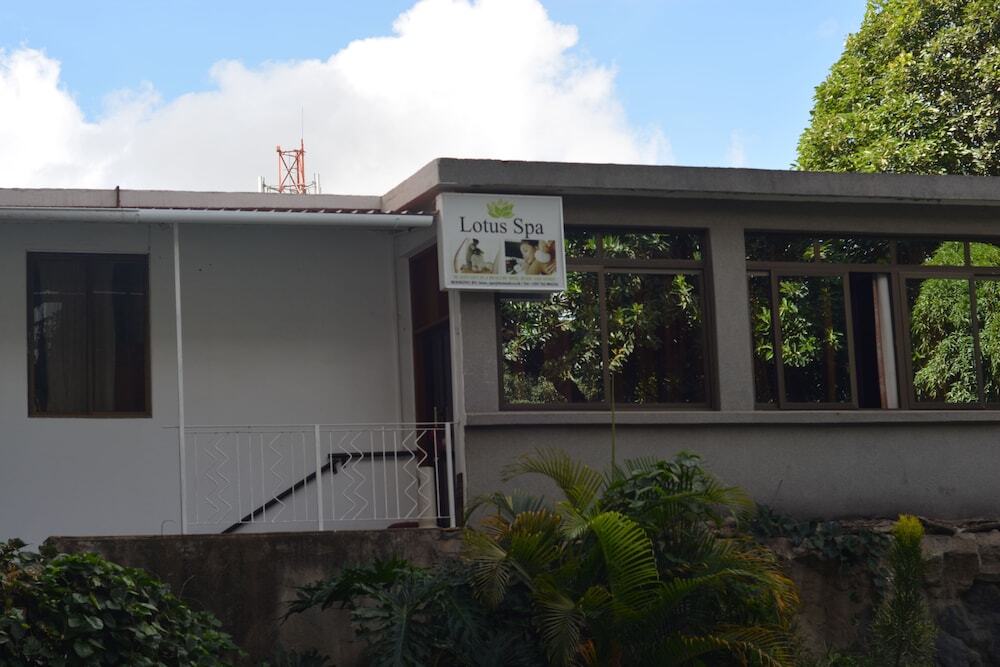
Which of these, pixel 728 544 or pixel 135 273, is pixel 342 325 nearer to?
pixel 135 273

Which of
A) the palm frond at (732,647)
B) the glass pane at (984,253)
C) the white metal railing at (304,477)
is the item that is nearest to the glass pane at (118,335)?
the white metal railing at (304,477)

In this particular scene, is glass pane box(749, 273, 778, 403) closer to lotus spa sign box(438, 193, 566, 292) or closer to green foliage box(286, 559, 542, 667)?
→ lotus spa sign box(438, 193, 566, 292)

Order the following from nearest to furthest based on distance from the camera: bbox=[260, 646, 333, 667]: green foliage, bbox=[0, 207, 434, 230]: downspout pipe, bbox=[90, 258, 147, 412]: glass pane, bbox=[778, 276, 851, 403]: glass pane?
bbox=[260, 646, 333, 667]: green foliage, bbox=[0, 207, 434, 230]: downspout pipe, bbox=[90, 258, 147, 412]: glass pane, bbox=[778, 276, 851, 403]: glass pane

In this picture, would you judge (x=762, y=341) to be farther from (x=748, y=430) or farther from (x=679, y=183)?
(x=679, y=183)

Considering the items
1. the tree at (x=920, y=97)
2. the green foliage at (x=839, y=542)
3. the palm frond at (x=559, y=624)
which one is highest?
the tree at (x=920, y=97)

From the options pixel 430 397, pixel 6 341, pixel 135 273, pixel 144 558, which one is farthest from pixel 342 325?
pixel 144 558

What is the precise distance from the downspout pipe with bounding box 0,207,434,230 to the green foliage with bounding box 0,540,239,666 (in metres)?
3.09

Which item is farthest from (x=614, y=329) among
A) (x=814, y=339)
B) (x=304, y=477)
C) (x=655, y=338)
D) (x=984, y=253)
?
(x=984, y=253)

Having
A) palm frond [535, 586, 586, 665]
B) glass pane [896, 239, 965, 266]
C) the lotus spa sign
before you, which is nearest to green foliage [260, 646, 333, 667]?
palm frond [535, 586, 586, 665]

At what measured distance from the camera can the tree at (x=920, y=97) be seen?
866 inches

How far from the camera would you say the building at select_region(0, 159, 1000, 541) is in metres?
11.4

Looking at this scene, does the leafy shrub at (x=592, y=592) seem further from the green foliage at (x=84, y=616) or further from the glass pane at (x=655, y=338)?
the glass pane at (x=655, y=338)

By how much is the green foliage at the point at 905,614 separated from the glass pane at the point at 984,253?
3.95 m

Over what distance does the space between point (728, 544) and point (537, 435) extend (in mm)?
2250
